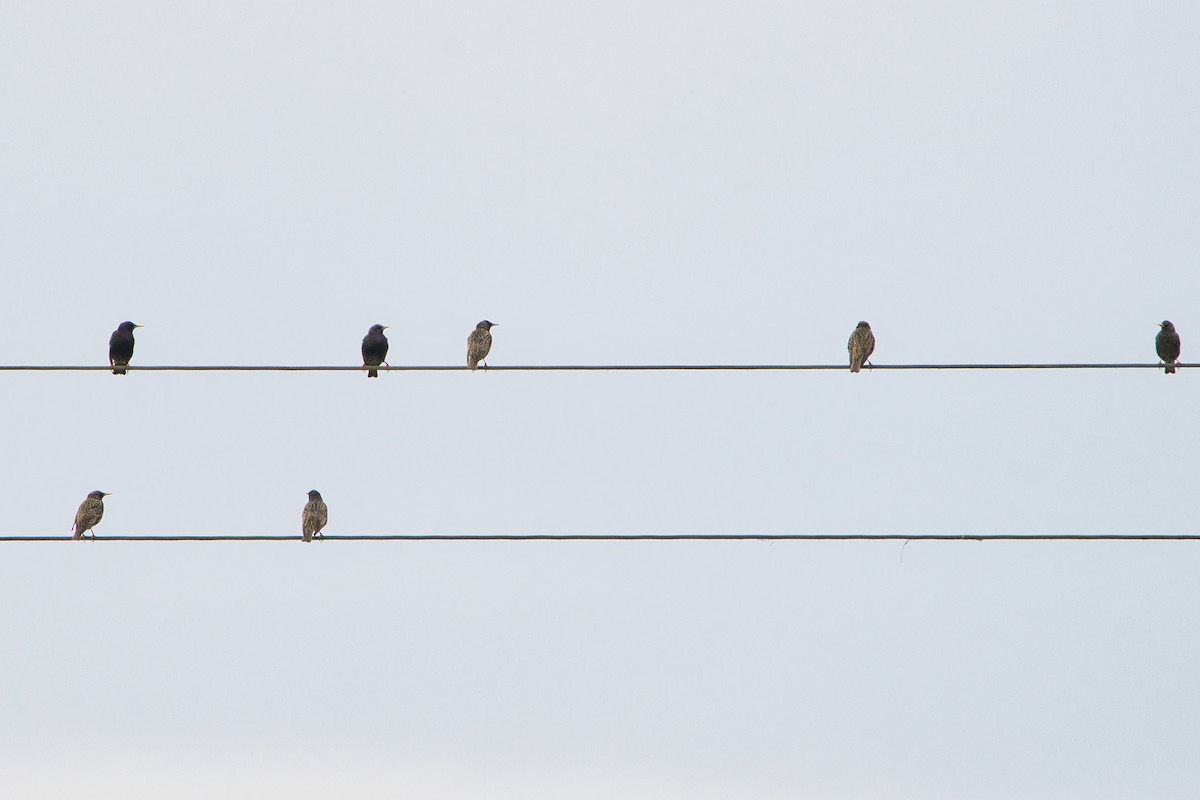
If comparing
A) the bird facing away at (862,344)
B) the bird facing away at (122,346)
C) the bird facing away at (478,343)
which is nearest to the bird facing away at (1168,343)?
the bird facing away at (862,344)

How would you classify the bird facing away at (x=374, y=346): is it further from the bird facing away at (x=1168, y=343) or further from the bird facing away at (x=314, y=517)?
the bird facing away at (x=1168, y=343)

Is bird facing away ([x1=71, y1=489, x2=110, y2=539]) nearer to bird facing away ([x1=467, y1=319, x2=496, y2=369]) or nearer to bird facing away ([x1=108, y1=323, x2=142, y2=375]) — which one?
bird facing away ([x1=108, y1=323, x2=142, y2=375])

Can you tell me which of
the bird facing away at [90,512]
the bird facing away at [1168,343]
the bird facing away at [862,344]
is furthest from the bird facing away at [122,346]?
the bird facing away at [1168,343]

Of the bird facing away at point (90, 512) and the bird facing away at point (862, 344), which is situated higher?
the bird facing away at point (862, 344)

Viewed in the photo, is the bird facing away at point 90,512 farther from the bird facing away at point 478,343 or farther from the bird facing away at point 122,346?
the bird facing away at point 478,343

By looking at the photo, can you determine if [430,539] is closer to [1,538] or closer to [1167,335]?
[1,538]

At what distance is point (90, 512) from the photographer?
1900 cm

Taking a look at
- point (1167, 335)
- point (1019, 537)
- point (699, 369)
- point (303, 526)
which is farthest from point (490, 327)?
point (1019, 537)

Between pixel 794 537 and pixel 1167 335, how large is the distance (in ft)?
29.9

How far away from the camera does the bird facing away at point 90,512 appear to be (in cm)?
1897

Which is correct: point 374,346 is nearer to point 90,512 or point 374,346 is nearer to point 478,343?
point 478,343

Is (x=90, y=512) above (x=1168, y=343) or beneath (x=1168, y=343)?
beneath

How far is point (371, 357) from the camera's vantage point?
65.0 ft

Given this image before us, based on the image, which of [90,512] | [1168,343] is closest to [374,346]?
[90,512]
